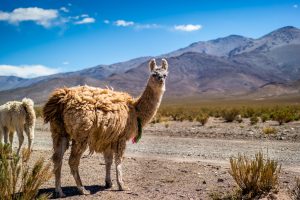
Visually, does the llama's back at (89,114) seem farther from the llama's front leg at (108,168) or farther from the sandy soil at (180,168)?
the sandy soil at (180,168)

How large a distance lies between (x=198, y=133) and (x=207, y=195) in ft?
43.7

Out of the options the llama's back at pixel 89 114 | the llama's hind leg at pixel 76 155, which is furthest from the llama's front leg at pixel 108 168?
the llama's hind leg at pixel 76 155

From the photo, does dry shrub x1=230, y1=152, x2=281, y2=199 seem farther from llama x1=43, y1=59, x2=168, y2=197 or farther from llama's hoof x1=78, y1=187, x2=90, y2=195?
llama's hoof x1=78, y1=187, x2=90, y2=195

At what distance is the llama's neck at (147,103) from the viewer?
927cm

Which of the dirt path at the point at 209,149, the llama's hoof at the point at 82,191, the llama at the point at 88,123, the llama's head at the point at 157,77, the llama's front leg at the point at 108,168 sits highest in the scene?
the llama's head at the point at 157,77

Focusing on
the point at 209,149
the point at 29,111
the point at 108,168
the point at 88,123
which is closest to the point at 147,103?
the point at 108,168

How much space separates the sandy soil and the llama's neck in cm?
135

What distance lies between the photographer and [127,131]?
351 inches

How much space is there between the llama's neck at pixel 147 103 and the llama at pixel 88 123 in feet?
0.65

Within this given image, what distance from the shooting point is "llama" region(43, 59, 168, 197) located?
318 inches

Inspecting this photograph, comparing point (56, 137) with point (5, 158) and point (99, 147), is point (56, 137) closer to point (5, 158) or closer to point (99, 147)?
point (99, 147)

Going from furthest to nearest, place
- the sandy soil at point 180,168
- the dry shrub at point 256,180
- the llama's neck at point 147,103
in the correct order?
1. the llama's neck at point 147,103
2. the sandy soil at point 180,168
3. the dry shrub at point 256,180

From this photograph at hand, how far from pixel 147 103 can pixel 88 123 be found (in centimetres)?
166

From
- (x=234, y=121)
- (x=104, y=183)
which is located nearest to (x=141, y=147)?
(x=104, y=183)
